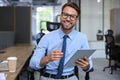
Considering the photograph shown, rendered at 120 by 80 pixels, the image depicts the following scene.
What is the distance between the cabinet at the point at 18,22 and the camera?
6594 mm

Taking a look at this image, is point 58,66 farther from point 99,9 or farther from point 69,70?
point 99,9

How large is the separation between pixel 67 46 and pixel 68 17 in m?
0.29

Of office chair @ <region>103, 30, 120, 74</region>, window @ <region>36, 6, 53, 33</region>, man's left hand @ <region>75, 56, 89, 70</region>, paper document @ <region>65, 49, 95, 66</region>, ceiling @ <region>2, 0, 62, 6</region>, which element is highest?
ceiling @ <region>2, 0, 62, 6</region>

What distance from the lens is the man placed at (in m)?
2.07

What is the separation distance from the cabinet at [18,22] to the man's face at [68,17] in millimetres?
4589

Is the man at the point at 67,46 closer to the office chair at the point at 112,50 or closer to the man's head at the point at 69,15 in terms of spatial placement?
the man's head at the point at 69,15

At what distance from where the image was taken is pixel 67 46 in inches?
86.9

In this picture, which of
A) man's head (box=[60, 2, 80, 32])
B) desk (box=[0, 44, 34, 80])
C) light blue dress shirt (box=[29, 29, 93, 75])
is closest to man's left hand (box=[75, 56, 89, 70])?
light blue dress shirt (box=[29, 29, 93, 75])

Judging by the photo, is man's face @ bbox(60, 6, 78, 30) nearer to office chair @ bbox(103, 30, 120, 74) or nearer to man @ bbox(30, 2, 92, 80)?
man @ bbox(30, 2, 92, 80)

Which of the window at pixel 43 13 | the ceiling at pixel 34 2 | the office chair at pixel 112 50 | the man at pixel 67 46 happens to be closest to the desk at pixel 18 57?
the man at pixel 67 46

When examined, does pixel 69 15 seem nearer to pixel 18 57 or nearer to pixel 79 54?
pixel 79 54

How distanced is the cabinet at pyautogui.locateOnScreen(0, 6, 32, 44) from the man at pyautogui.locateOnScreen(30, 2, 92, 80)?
14.6ft

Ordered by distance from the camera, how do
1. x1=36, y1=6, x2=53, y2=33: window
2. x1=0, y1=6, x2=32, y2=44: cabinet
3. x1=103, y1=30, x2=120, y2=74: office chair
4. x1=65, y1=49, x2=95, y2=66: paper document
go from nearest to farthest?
x1=65, y1=49, x2=95, y2=66: paper document → x1=0, y1=6, x2=32, y2=44: cabinet → x1=103, y1=30, x2=120, y2=74: office chair → x1=36, y1=6, x2=53, y2=33: window

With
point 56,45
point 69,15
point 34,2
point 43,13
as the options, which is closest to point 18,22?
point 56,45
